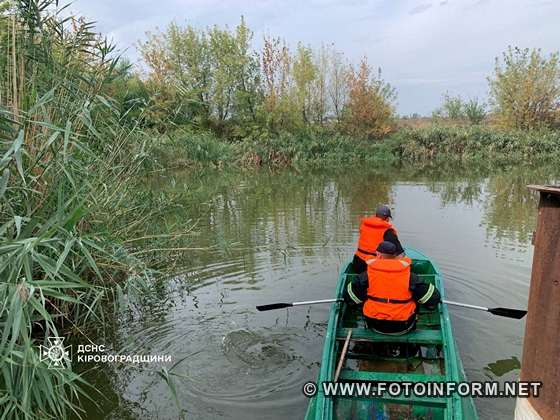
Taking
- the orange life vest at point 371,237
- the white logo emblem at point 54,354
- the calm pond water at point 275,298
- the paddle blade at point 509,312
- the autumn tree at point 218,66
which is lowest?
the calm pond water at point 275,298

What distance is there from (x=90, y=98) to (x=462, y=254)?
22.2ft

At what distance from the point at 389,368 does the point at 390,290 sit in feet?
2.25

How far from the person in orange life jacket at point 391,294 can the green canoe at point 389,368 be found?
114 millimetres

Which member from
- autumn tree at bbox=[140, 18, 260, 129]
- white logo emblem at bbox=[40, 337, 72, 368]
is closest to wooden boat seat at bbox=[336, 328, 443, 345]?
white logo emblem at bbox=[40, 337, 72, 368]

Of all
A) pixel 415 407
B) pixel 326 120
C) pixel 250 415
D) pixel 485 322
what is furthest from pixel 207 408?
pixel 326 120

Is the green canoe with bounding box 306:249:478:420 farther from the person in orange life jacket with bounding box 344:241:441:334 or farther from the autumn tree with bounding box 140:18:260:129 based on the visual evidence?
the autumn tree with bounding box 140:18:260:129

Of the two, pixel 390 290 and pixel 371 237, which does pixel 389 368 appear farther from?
pixel 371 237

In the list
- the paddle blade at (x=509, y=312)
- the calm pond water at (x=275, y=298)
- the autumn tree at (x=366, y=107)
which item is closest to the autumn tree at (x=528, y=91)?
the autumn tree at (x=366, y=107)

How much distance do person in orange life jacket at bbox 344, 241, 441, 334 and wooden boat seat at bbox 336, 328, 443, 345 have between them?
0.06 m

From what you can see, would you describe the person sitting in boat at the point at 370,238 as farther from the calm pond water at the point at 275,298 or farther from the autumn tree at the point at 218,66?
the autumn tree at the point at 218,66

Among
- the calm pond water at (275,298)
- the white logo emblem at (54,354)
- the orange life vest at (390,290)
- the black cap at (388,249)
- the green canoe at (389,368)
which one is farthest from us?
the calm pond water at (275,298)

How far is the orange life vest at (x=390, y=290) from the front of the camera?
13.0 ft

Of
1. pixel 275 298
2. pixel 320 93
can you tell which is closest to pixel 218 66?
pixel 320 93

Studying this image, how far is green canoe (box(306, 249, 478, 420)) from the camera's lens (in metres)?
3.18
